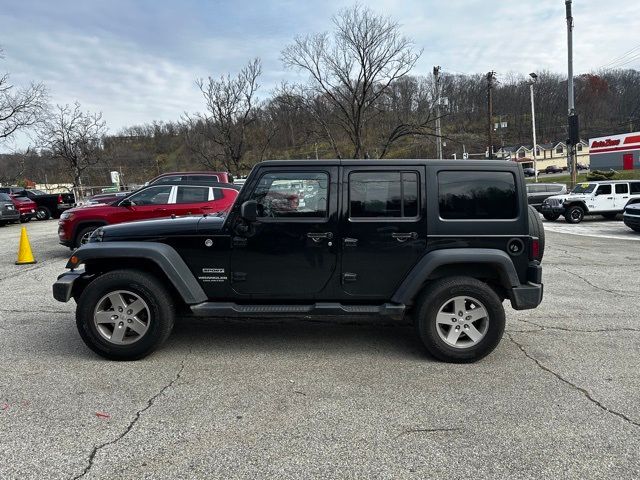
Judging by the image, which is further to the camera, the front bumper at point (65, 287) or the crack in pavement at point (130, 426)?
the front bumper at point (65, 287)

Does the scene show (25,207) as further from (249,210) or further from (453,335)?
(453,335)

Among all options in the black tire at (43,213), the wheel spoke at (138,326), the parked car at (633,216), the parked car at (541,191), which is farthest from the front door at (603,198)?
the black tire at (43,213)

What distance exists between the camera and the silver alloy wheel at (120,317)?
4.28 metres

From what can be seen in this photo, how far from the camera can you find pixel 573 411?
3.38 metres

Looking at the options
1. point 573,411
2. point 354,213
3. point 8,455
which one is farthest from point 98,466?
point 573,411

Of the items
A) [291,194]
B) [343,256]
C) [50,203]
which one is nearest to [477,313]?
[343,256]

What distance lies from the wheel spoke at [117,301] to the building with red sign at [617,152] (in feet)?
234

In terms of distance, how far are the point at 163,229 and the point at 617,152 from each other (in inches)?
2913

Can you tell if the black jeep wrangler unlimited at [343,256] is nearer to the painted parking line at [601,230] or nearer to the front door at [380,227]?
the front door at [380,227]

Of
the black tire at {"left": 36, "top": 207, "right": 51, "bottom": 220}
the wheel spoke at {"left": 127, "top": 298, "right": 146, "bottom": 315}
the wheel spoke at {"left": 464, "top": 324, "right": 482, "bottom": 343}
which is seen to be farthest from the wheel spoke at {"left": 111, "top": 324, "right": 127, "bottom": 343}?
the black tire at {"left": 36, "top": 207, "right": 51, "bottom": 220}

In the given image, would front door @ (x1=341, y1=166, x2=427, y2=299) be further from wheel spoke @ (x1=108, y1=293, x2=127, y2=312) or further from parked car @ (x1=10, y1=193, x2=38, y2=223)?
parked car @ (x1=10, y1=193, x2=38, y2=223)

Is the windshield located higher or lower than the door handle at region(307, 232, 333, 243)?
higher

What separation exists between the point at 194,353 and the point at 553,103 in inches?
4387

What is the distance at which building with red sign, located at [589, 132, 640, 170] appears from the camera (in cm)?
6038
